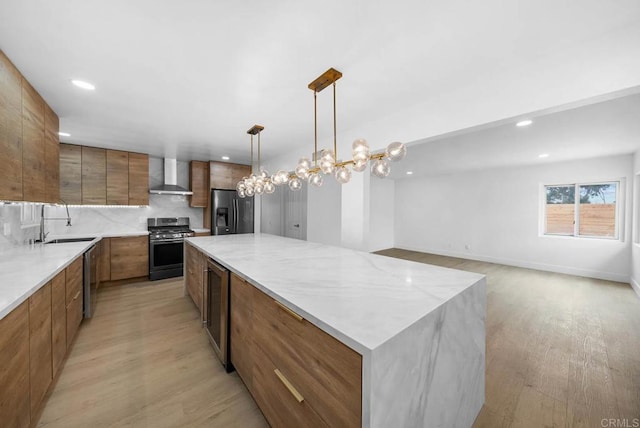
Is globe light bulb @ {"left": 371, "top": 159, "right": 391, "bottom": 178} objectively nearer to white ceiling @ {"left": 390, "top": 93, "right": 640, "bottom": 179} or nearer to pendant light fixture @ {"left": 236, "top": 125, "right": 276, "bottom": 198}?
white ceiling @ {"left": 390, "top": 93, "right": 640, "bottom": 179}

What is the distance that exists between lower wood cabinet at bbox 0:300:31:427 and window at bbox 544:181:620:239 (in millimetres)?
7705

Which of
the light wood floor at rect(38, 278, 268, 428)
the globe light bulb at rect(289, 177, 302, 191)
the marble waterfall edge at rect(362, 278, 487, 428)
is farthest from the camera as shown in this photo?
the globe light bulb at rect(289, 177, 302, 191)

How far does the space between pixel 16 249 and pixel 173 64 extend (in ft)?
7.96

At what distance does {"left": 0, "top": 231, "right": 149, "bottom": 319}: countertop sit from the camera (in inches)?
46.5

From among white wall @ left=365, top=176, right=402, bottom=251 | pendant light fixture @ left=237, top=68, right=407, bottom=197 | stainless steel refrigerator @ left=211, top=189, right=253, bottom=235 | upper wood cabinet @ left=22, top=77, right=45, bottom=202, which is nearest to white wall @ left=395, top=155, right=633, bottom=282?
white wall @ left=365, top=176, right=402, bottom=251

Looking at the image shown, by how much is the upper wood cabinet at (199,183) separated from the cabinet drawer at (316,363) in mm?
4333

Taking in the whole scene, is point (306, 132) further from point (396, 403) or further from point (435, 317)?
point (396, 403)

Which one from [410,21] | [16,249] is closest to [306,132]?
[410,21]

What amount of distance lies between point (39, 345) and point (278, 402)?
57.5 inches

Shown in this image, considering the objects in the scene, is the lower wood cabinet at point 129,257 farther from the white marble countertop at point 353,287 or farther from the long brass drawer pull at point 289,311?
the long brass drawer pull at point 289,311

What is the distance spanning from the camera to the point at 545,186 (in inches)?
209

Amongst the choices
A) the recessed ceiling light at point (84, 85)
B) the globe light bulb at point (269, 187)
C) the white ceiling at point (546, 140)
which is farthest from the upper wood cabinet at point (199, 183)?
the white ceiling at point (546, 140)

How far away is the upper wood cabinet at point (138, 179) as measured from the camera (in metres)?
4.21

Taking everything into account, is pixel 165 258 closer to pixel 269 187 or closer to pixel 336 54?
pixel 269 187
